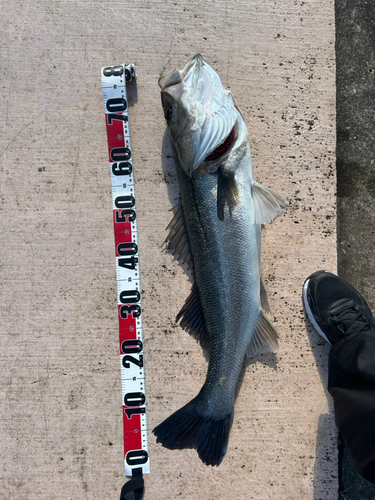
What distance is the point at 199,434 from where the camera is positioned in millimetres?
2127

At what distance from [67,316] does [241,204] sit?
1555mm

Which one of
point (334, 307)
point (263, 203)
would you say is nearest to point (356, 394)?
point (334, 307)

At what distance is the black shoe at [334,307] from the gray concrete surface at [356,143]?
0.16 m

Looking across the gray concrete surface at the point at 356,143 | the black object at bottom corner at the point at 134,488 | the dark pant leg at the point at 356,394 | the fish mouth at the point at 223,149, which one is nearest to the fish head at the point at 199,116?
the fish mouth at the point at 223,149

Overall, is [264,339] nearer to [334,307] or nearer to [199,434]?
[334,307]

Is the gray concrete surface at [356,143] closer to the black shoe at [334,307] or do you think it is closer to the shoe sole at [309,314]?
the black shoe at [334,307]

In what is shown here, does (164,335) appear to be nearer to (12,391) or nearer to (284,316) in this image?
(284,316)

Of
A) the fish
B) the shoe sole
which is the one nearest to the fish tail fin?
the fish

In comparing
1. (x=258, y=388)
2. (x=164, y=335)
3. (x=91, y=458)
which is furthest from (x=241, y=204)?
(x=91, y=458)

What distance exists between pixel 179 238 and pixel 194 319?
569 mm

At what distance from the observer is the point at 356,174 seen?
8.39 ft

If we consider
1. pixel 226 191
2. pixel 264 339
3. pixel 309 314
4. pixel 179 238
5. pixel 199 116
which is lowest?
pixel 264 339

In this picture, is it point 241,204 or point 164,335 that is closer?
point 241,204

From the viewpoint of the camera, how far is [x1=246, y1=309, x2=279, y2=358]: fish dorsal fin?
2244 millimetres
